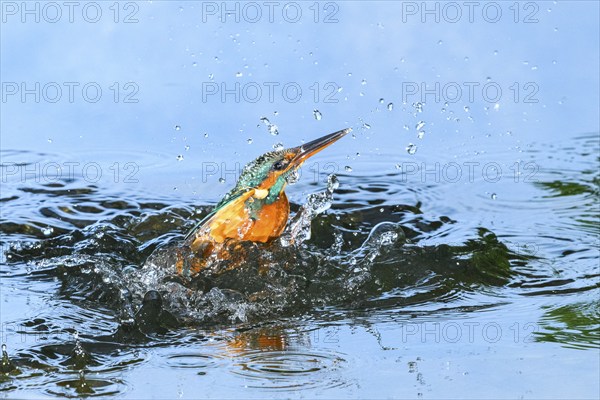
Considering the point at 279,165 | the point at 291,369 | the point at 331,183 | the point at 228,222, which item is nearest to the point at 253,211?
the point at 228,222

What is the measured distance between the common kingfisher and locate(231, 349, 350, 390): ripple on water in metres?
1.41

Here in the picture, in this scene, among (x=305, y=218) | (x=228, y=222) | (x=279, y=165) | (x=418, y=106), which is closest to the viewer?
(x=228, y=222)

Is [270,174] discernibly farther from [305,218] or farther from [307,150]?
[305,218]

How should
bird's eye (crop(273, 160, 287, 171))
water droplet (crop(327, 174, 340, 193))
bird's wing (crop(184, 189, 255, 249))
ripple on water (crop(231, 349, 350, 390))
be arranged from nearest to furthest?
ripple on water (crop(231, 349, 350, 390)) < bird's wing (crop(184, 189, 255, 249)) < bird's eye (crop(273, 160, 287, 171)) < water droplet (crop(327, 174, 340, 193))

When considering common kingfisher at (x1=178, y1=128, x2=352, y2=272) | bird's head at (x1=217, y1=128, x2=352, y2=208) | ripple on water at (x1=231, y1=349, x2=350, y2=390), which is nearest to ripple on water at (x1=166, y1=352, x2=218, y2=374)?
ripple on water at (x1=231, y1=349, x2=350, y2=390)

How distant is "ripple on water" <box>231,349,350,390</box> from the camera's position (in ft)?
14.2

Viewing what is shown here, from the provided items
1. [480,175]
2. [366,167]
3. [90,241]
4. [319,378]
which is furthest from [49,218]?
[319,378]

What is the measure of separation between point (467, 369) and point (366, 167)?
3843 millimetres

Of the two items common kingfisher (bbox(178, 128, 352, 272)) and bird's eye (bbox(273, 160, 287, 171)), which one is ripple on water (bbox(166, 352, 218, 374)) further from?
bird's eye (bbox(273, 160, 287, 171))

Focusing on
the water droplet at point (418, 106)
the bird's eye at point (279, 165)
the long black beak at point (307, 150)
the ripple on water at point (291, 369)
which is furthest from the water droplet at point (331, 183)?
the ripple on water at point (291, 369)

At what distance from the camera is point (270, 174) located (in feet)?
20.3

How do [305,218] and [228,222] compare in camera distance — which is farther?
[305,218]

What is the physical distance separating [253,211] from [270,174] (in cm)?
21

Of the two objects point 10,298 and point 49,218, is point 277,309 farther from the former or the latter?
point 49,218
